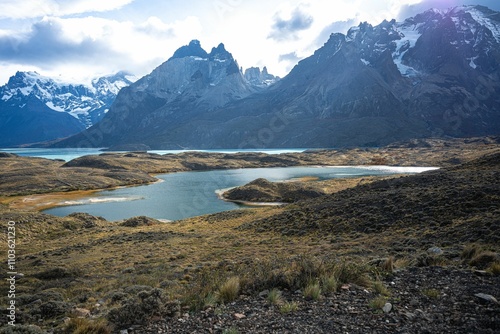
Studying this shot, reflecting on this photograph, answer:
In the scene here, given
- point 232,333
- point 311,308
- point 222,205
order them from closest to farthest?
point 232,333 → point 311,308 → point 222,205

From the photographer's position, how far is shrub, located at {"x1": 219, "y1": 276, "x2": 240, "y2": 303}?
10.4m

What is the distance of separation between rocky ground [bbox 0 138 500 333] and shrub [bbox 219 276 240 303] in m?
0.06

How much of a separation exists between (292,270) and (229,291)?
264 centimetres

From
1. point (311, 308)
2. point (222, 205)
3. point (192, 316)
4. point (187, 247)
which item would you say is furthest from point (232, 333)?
point (222, 205)

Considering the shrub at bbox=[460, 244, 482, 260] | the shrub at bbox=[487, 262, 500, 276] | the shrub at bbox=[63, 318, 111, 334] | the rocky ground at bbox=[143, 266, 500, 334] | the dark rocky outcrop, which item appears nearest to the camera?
the rocky ground at bbox=[143, 266, 500, 334]

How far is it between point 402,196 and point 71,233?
44.3m

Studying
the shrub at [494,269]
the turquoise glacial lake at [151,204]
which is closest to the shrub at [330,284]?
the shrub at [494,269]

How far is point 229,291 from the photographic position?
34.5ft

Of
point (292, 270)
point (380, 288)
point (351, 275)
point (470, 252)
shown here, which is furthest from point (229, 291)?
point (470, 252)

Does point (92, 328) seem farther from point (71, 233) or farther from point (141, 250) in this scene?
point (71, 233)

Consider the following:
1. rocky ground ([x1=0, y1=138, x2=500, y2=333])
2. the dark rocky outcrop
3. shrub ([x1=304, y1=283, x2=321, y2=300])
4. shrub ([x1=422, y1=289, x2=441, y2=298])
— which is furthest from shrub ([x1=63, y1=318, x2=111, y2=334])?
the dark rocky outcrop

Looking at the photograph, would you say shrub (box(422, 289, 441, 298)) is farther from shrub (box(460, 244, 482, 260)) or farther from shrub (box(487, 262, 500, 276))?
shrub (box(460, 244, 482, 260))

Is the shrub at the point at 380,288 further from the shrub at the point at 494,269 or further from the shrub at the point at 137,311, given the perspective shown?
the shrub at the point at 137,311

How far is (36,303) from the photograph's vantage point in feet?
41.6
